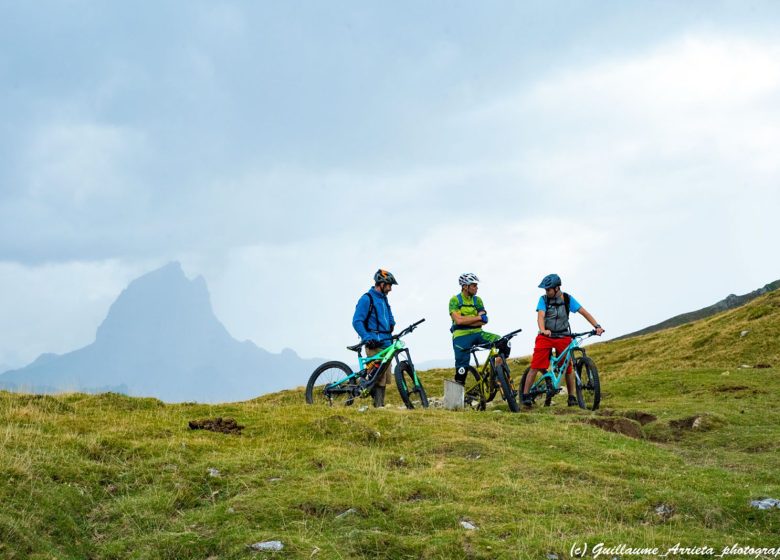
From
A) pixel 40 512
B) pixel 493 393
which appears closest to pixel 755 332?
pixel 493 393

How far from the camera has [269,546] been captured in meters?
8.87

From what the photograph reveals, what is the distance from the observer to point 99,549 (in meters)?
9.19

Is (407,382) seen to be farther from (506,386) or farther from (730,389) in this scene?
(730,389)

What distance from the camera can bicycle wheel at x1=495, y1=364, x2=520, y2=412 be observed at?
Answer: 755 inches

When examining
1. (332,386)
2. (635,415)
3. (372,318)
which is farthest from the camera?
(635,415)

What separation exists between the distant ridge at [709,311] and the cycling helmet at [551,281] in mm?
70755

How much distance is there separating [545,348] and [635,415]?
2.77 m

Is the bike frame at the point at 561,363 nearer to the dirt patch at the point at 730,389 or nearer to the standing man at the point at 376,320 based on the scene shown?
the standing man at the point at 376,320

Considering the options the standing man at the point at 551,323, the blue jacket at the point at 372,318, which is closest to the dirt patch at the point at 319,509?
the blue jacket at the point at 372,318

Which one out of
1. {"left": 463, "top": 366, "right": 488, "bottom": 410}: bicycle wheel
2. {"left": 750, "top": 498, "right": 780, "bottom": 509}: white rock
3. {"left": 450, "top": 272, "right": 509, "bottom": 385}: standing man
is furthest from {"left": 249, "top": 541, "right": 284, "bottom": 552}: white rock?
{"left": 463, "top": 366, "right": 488, "bottom": 410}: bicycle wheel

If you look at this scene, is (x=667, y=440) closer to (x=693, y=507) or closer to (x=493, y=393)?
(x=493, y=393)

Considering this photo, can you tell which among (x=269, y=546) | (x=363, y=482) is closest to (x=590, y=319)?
(x=363, y=482)

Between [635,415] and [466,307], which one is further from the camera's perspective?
[466,307]

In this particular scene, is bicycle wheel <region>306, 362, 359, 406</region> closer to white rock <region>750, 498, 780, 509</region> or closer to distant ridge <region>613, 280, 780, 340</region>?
white rock <region>750, 498, 780, 509</region>
